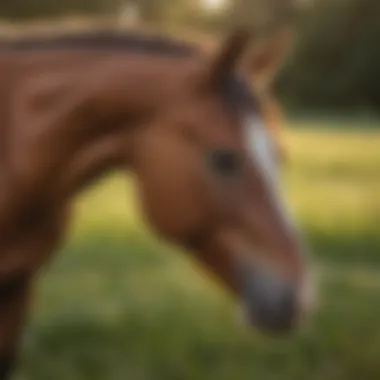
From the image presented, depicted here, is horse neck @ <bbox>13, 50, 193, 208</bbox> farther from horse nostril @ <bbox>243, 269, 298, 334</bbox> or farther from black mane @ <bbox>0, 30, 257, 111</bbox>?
horse nostril @ <bbox>243, 269, 298, 334</bbox>

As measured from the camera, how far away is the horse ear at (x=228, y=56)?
640mm

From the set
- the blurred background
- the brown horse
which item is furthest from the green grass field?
the brown horse

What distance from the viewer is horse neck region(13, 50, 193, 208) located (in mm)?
693

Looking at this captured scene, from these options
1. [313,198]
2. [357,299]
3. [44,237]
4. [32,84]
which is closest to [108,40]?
[32,84]

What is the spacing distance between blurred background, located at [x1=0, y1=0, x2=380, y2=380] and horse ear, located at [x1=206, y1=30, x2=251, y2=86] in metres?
Result: 0.22

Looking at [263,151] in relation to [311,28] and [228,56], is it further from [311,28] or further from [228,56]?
[311,28]

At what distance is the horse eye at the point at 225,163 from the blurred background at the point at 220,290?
0.71ft

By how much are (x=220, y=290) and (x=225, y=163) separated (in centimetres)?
25

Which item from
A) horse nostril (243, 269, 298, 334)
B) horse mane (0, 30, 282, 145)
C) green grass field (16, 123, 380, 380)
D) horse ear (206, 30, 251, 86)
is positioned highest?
horse ear (206, 30, 251, 86)

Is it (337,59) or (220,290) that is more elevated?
(337,59)

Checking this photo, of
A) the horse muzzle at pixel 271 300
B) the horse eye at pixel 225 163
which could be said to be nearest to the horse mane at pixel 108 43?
the horse eye at pixel 225 163

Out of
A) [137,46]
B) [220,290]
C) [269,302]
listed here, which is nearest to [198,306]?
[220,290]

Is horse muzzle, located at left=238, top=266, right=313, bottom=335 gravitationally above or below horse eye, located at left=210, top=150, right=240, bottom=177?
below

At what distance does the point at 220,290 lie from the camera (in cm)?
87
